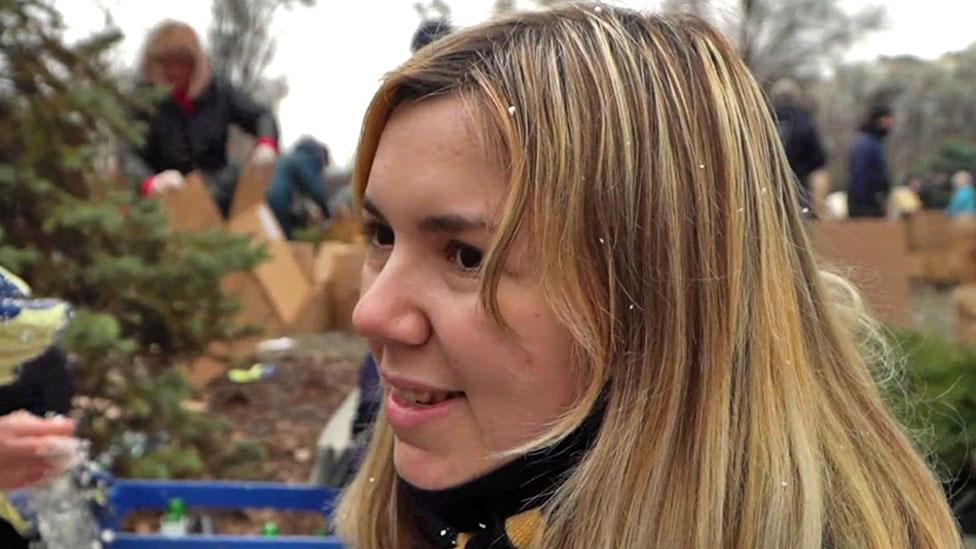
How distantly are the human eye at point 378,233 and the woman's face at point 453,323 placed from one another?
4cm

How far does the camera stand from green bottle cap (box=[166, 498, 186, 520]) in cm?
279

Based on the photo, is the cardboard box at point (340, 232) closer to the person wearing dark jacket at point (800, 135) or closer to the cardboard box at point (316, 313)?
the cardboard box at point (316, 313)

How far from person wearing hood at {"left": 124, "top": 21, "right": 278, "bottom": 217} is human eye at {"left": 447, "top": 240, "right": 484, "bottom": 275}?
165 inches

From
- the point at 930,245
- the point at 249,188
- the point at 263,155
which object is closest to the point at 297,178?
the point at 249,188

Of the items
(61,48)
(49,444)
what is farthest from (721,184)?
(61,48)

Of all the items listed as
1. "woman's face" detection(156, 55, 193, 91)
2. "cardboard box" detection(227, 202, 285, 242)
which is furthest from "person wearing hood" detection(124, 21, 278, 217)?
"cardboard box" detection(227, 202, 285, 242)

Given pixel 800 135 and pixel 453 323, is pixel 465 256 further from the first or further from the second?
pixel 800 135

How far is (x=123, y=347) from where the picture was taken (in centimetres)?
371

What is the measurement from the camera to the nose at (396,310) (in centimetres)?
125

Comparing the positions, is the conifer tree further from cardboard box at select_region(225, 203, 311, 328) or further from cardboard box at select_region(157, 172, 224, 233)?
cardboard box at select_region(225, 203, 311, 328)

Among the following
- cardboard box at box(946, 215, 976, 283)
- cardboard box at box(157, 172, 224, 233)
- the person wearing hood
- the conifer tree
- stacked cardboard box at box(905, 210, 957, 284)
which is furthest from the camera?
stacked cardboard box at box(905, 210, 957, 284)

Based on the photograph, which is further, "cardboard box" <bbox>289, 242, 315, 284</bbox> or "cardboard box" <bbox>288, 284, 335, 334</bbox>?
"cardboard box" <bbox>289, 242, 315, 284</bbox>

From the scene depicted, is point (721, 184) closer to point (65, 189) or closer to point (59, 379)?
point (59, 379)

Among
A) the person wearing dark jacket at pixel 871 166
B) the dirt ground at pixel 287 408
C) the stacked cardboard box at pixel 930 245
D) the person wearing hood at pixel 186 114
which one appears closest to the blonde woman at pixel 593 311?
the dirt ground at pixel 287 408
